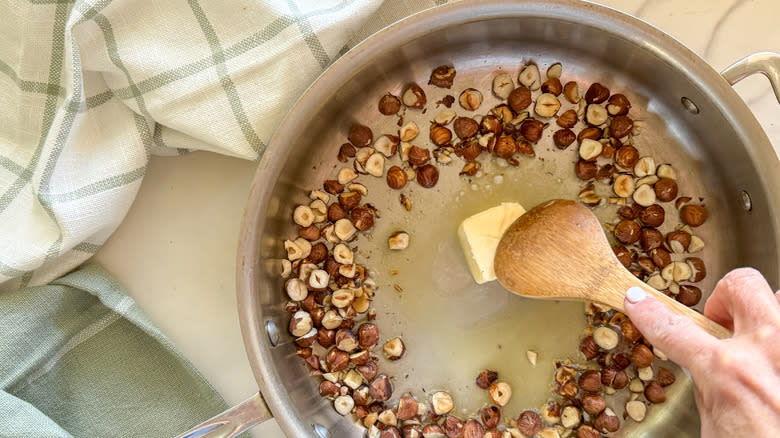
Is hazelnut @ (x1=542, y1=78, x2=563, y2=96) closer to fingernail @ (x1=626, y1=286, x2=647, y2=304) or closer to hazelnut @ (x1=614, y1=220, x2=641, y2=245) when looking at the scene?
hazelnut @ (x1=614, y1=220, x2=641, y2=245)

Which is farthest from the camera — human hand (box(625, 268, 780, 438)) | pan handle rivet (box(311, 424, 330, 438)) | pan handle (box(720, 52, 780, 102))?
pan handle rivet (box(311, 424, 330, 438))

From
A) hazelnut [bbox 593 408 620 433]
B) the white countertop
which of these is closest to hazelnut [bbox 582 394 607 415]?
hazelnut [bbox 593 408 620 433]

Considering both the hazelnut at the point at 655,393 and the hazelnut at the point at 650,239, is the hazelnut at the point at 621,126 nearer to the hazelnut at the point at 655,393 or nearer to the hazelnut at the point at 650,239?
the hazelnut at the point at 650,239

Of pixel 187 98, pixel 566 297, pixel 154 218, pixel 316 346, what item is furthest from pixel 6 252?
pixel 566 297

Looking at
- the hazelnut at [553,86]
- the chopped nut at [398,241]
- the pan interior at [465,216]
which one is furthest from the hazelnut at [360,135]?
the hazelnut at [553,86]

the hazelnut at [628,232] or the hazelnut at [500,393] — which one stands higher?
the hazelnut at [628,232]

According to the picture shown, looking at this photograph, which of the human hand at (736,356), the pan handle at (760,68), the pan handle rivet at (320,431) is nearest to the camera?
the human hand at (736,356)

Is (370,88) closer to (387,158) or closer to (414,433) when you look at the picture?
(387,158)
